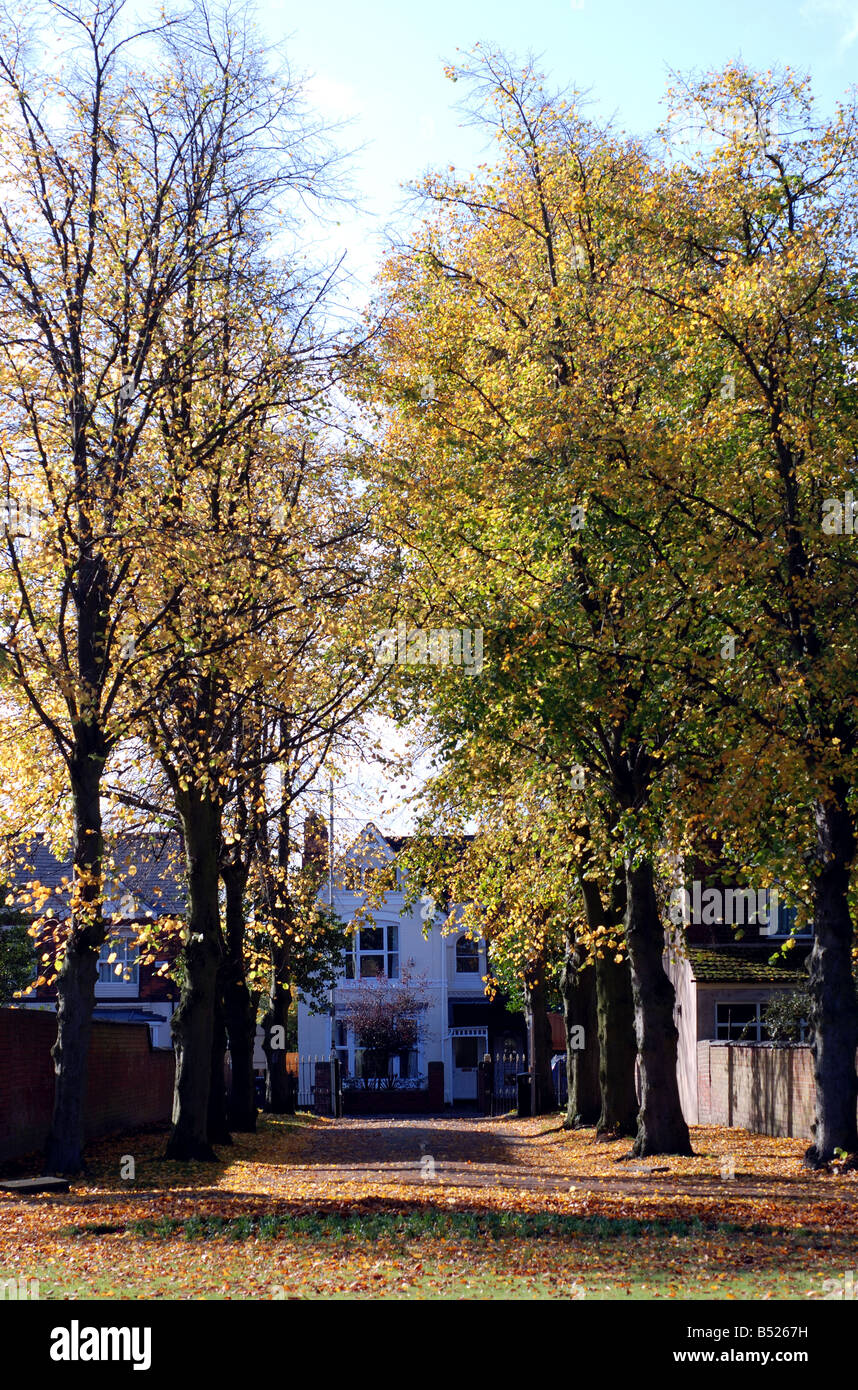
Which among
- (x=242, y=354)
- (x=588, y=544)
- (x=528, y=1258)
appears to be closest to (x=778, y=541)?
(x=588, y=544)

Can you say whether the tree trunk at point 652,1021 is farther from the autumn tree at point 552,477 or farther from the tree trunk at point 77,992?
the tree trunk at point 77,992

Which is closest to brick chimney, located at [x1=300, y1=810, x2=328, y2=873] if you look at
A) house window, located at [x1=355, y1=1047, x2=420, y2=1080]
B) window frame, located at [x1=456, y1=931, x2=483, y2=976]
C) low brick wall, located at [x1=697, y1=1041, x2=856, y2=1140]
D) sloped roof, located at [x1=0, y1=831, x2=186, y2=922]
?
sloped roof, located at [x1=0, y1=831, x2=186, y2=922]

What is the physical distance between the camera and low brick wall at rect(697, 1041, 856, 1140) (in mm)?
25438

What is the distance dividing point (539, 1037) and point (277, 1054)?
27.0 feet

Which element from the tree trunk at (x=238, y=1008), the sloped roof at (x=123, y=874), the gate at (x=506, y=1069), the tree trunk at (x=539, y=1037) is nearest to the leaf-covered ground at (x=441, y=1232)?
the sloped roof at (x=123, y=874)

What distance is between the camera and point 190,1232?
466 inches

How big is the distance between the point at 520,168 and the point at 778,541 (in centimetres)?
801

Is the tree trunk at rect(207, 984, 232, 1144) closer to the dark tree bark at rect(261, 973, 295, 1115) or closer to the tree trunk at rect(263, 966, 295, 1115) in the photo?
the dark tree bark at rect(261, 973, 295, 1115)

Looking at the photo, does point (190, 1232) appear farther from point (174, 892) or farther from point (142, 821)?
point (174, 892)

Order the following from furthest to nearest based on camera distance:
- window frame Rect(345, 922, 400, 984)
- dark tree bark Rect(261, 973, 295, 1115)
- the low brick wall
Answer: window frame Rect(345, 922, 400, 984), dark tree bark Rect(261, 973, 295, 1115), the low brick wall

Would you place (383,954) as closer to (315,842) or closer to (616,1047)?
(315,842)

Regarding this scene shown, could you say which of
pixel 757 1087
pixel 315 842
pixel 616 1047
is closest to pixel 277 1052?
pixel 315 842

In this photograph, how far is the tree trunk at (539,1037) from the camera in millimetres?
41781

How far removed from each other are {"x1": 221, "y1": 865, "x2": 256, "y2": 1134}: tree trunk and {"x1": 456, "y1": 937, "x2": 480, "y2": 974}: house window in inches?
1178
